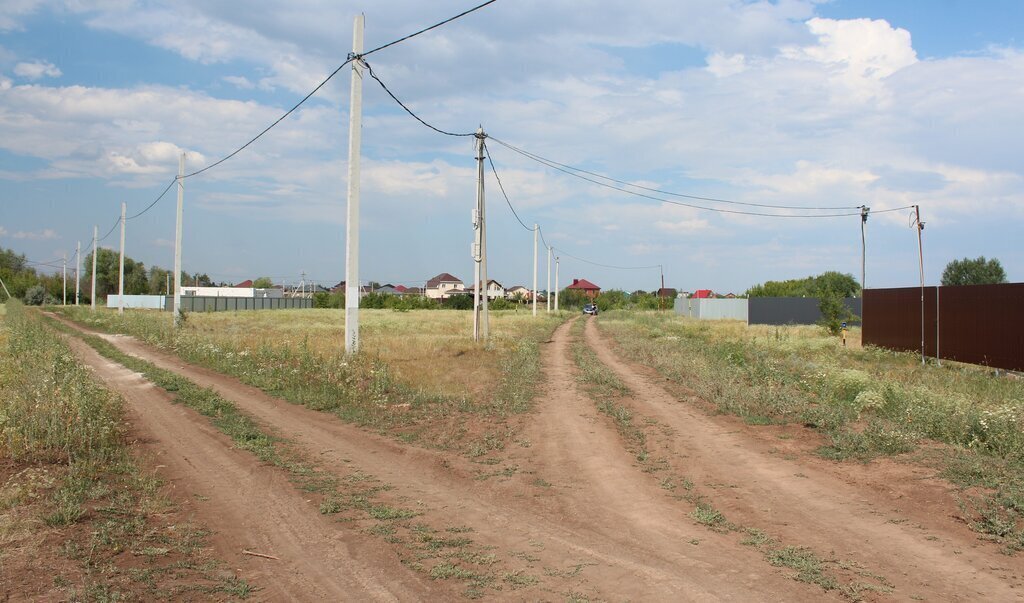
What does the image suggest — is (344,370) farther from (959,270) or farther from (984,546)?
(959,270)

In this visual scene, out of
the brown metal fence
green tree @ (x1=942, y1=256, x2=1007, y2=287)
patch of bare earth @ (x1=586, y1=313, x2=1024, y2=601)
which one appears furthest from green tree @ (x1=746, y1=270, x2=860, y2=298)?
patch of bare earth @ (x1=586, y1=313, x2=1024, y2=601)

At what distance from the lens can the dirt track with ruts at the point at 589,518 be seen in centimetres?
479

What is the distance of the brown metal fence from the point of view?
17.0 m

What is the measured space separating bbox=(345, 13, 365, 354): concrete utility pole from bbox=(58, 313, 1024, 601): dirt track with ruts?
501cm

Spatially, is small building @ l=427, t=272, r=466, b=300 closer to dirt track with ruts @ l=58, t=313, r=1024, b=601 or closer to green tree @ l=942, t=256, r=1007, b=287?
green tree @ l=942, t=256, r=1007, b=287

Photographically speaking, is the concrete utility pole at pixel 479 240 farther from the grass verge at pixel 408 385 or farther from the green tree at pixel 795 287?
the green tree at pixel 795 287

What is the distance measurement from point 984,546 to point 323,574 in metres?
5.28

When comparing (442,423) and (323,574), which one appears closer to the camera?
(323,574)

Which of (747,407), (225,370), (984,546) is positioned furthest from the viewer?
(225,370)

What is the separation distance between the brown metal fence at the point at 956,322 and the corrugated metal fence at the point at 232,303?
62451mm

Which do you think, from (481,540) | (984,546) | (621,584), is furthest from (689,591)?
(984,546)

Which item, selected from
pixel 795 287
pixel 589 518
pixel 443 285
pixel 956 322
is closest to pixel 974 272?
pixel 795 287

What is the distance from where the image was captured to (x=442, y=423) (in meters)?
10.9

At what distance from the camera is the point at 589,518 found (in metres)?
6.43
